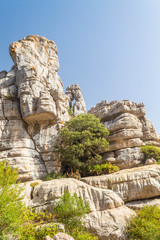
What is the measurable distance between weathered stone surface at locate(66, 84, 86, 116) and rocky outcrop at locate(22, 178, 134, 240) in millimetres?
31122

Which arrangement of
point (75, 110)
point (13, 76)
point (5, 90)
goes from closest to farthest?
point (5, 90) < point (13, 76) < point (75, 110)

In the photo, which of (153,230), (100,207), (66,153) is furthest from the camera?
(66,153)

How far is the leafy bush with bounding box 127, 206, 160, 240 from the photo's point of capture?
29.1ft

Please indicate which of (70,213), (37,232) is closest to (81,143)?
(70,213)

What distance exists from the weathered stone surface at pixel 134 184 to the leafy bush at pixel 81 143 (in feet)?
13.5

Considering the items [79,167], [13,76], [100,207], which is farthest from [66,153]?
[13,76]

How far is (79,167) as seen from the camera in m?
19.9

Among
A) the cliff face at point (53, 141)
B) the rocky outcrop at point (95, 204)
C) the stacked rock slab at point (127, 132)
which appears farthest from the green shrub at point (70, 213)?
the stacked rock slab at point (127, 132)

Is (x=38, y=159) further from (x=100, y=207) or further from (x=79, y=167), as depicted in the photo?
(x=100, y=207)

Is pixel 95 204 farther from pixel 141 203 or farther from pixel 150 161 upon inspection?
pixel 150 161

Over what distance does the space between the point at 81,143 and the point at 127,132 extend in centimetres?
695

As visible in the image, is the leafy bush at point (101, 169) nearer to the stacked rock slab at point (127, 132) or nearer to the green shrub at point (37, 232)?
the stacked rock slab at point (127, 132)

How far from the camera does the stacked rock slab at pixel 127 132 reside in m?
20.3

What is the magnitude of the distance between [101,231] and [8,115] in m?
17.9
